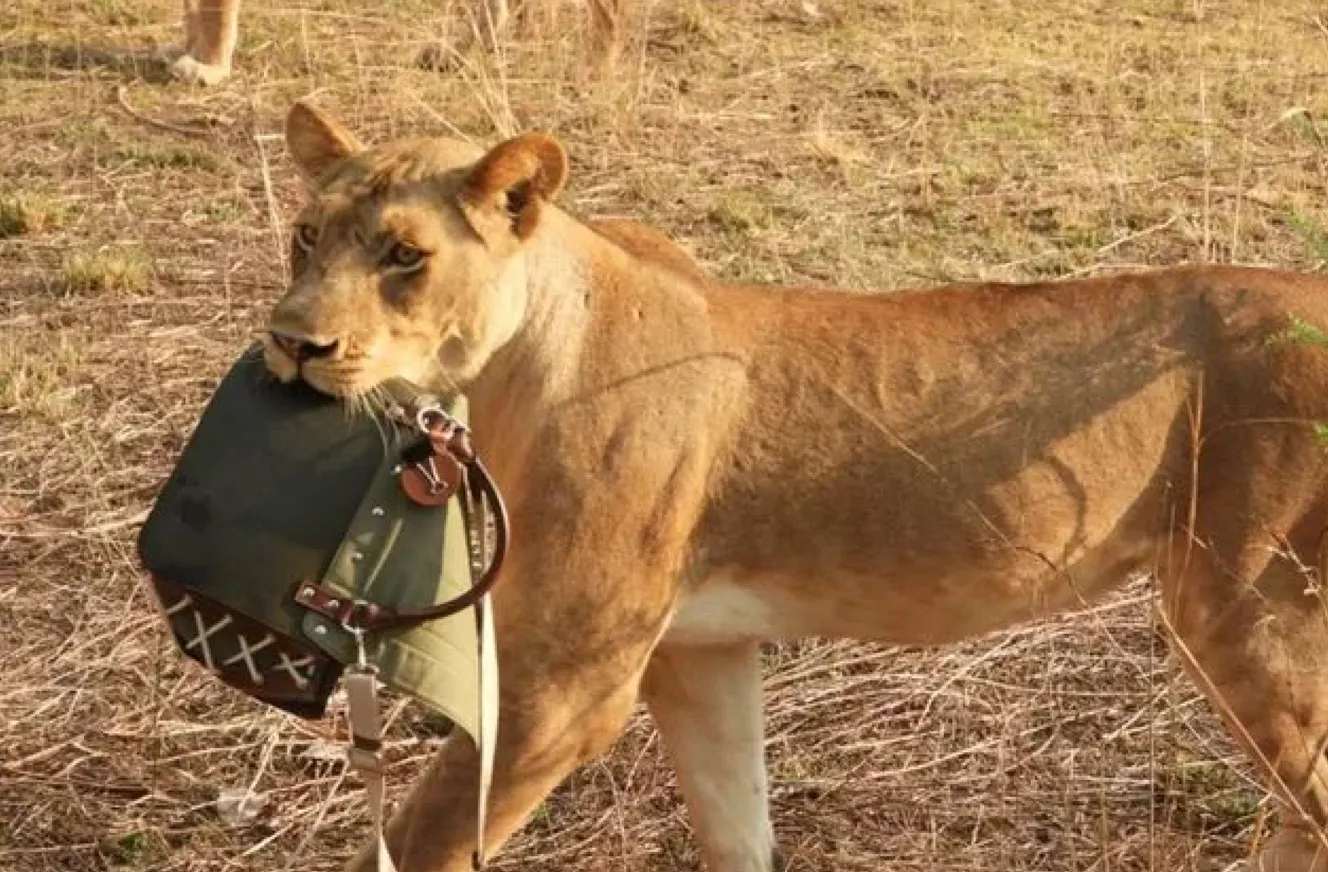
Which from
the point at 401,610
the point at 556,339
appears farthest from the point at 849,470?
the point at 401,610

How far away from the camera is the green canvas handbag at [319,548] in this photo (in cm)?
306

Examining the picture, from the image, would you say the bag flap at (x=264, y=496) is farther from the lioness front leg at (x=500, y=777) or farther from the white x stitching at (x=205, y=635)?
the lioness front leg at (x=500, y=777)

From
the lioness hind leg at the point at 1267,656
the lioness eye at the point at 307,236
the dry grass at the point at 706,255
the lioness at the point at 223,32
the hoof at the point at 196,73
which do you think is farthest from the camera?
the hoof at the point at 196,73

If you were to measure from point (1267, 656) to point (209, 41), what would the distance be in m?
5.55

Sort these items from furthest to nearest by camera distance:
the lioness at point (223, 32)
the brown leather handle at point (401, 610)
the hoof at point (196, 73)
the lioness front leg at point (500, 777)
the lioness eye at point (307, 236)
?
1. the hoof at point (196, 73)
2. the lioness at point (223, 32)
3. the lioness front leg at point (500, 777)
4. the lioness eye at point (307, 236)
5. the brown leather handle at point (401, 610)

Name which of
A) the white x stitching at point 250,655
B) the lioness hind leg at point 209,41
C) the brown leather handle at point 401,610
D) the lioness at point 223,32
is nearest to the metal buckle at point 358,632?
the brown leather handle at point 401,610

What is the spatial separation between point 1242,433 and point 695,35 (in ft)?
18.6

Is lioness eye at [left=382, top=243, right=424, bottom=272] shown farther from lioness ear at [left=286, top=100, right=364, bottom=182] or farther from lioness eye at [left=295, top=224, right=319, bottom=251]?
lioness ear at [left=286, top=100, right=364, bottom=182]

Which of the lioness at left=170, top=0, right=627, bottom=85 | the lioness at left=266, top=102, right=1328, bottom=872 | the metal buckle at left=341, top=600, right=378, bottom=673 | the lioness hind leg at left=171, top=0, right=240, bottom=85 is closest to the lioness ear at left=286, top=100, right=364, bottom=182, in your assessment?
the lioness at left=266, top=102, right=1328, bottom=872

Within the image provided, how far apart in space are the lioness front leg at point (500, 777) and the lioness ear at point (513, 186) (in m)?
0.63

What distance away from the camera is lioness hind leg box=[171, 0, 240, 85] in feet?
26.9

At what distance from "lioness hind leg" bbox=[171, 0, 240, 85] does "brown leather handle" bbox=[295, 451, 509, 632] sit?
5.43 metres

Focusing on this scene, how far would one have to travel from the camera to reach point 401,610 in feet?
10.1

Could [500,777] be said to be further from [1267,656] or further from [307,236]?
[1267,656]
